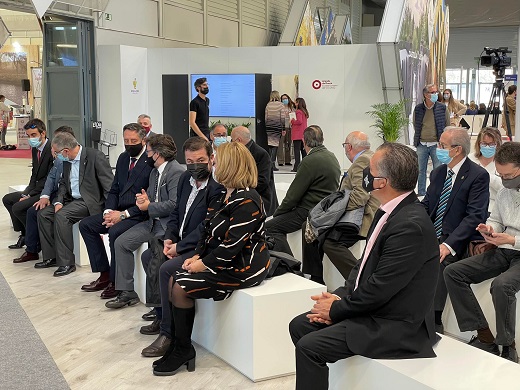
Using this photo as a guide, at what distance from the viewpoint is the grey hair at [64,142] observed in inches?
261

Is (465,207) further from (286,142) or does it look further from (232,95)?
(286,142)

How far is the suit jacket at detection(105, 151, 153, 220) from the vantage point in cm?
583

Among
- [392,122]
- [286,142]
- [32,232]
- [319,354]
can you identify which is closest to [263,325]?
[319,354]

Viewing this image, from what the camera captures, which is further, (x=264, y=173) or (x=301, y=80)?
(x=301, y=80)

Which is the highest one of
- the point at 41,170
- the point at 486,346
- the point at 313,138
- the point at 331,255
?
the point at 313,138

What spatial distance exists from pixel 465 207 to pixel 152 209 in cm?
226

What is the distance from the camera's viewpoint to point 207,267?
13.4 feet

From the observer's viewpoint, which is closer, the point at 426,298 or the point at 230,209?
the point at 426,298

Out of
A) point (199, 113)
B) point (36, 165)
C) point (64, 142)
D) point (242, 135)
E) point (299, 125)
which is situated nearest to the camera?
point (242, 135)

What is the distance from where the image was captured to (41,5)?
12312mm

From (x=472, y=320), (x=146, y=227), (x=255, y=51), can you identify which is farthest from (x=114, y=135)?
(x=472, y=320)

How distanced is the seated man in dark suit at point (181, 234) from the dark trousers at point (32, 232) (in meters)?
2.44

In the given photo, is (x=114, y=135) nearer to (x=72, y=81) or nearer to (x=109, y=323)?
(x=72, y=81)

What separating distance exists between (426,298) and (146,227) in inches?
124
